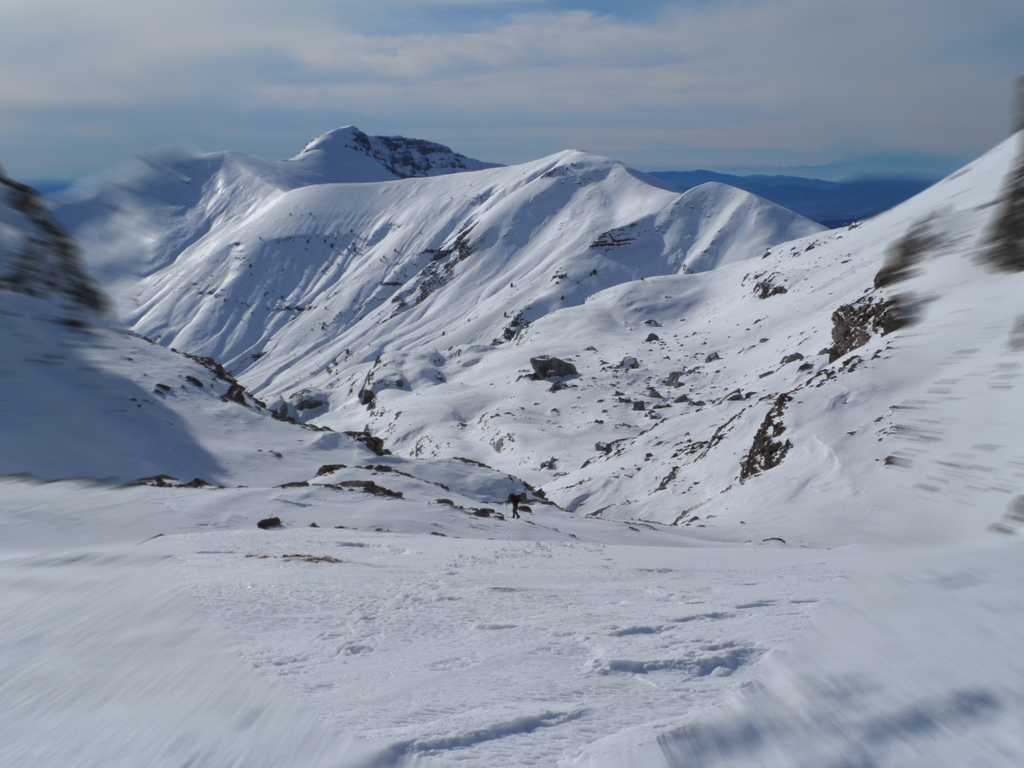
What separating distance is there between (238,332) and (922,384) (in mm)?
133233

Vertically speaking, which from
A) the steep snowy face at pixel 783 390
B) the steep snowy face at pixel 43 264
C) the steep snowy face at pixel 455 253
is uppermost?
the steep snowy face at pixel 43 264

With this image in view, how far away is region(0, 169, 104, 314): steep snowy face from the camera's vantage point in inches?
42.1

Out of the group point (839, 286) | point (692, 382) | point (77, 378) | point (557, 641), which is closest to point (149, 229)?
point (77, 378)

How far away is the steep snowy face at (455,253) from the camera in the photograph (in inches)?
4279

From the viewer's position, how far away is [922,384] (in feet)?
4.54

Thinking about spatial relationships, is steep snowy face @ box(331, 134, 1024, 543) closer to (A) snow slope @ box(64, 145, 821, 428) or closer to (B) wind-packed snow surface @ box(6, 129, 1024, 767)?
(B) wind-packed snow surface @ box(6, 129, 1024, 767)

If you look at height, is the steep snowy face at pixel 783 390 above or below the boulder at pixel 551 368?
above

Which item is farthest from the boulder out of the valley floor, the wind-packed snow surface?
the valley floor

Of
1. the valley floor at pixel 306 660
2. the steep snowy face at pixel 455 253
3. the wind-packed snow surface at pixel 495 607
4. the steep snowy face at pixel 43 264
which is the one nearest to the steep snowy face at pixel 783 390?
the wind-packed snow surface at pixel 495 607

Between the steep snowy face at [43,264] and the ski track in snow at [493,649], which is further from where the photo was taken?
the ski track in snow at [493,649]

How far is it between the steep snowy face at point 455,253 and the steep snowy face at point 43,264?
76249 mm

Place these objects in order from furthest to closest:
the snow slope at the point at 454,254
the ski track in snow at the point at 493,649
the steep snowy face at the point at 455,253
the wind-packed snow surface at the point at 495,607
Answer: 1. the steep snowy face at the point at 455,253
2. the snow slope at the point at 454,254
3. the ski track in snow at the point at 493,649
4. the wind-packed snow surface at the point at 495,607

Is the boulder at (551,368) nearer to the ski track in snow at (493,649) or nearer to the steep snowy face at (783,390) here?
the steep snowy face at (783,390)

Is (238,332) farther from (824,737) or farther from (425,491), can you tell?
(824,737)
